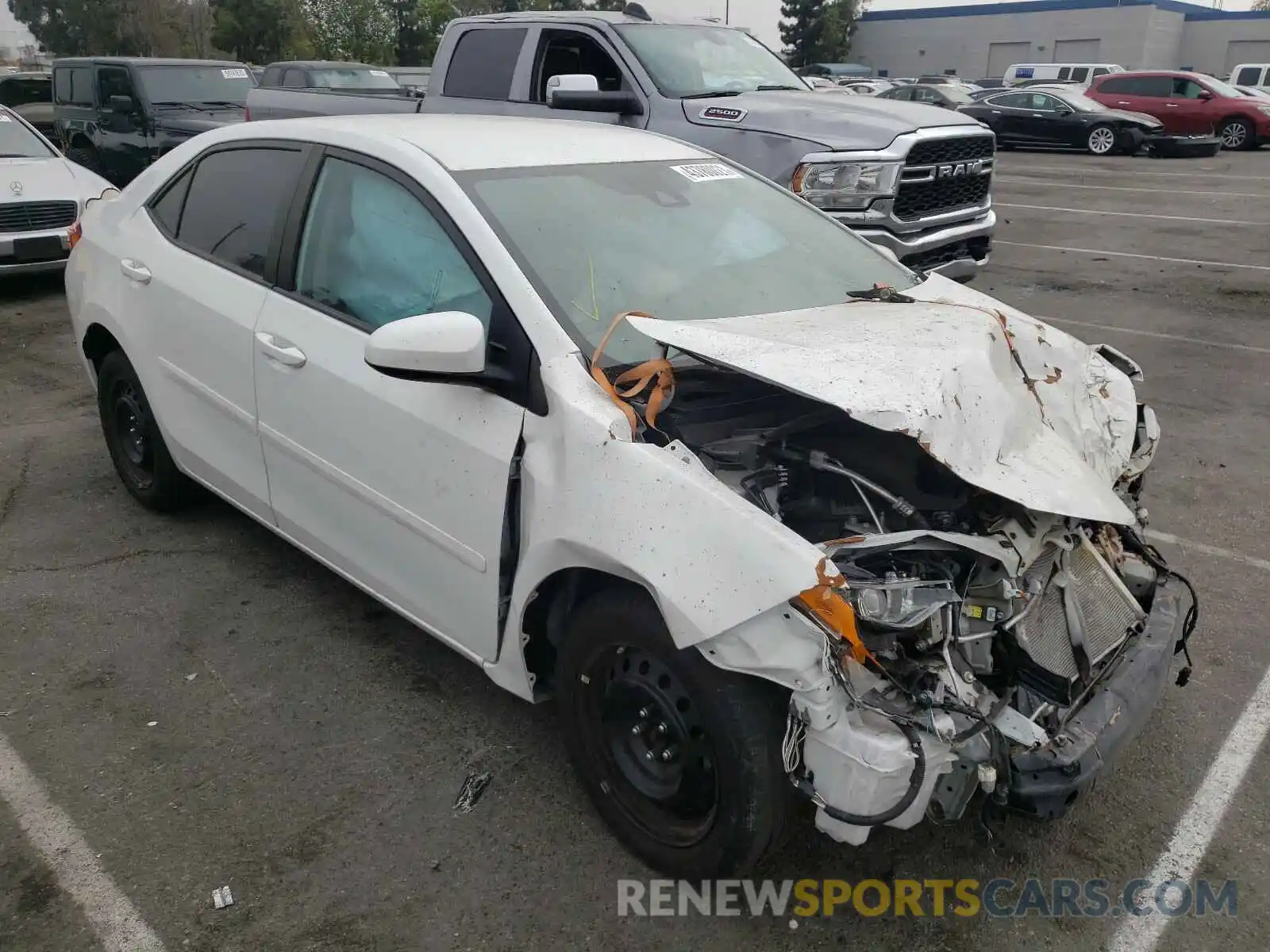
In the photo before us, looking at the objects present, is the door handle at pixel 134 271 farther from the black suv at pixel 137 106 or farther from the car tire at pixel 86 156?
the car tire at pixel 86 156

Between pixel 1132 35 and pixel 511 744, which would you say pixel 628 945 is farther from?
pixel 1132 35

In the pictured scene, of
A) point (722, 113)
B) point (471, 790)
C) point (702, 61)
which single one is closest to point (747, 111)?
point (722, 113)

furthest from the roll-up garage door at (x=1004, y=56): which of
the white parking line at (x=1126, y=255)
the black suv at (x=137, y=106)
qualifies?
the black suv at (x=137, y=106)

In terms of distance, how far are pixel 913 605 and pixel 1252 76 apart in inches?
1670

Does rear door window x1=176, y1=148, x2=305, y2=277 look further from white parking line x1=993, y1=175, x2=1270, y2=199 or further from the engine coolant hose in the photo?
white parking line x1=993, y1=175, x2=1270, y2=199

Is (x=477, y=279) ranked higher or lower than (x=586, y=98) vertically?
lower

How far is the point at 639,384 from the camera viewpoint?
2.72 metres

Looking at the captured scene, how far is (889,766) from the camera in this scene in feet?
7.16

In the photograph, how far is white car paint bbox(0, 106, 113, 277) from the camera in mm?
8656

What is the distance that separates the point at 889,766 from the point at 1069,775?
489 mm

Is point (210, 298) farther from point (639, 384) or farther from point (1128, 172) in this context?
point (1128, 172)

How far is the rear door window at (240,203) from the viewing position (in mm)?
3635

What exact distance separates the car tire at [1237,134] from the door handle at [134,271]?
81.0 feet

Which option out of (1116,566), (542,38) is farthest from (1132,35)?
(1116,566)
